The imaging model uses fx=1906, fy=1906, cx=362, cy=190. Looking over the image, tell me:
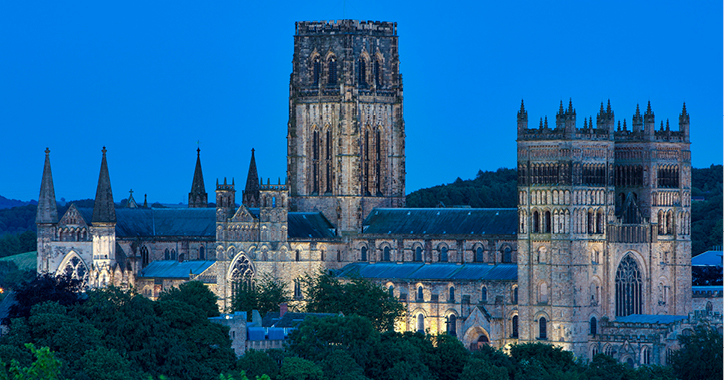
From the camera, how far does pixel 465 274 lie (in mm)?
142375

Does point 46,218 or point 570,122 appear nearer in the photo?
point 570,122

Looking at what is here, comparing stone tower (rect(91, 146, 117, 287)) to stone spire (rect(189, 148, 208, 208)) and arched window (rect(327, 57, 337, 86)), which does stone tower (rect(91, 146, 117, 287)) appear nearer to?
stone spire (rect(189, 148, 208, 208))

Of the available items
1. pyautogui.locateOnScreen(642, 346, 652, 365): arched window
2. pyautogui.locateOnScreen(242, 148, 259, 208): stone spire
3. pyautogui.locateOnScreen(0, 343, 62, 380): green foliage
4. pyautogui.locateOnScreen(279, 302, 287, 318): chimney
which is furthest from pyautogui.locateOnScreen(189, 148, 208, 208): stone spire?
pyautogui.locateOnScreen(0, 343, 62, 380): green foliage

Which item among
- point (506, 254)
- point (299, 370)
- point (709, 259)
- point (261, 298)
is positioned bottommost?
point (299, 370)

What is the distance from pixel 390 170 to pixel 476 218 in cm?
1248

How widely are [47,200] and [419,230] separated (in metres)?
32.2

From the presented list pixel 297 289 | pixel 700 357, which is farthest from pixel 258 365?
pixel 297 289

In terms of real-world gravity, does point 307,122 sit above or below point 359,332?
above

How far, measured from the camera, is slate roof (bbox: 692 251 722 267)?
17112 cm

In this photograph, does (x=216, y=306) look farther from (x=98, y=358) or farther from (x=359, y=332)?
(x=98, y=358)

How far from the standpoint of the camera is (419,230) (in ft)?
485

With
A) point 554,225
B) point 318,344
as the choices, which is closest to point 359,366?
point 318,344

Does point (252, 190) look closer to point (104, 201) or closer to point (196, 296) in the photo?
point (104, 201)

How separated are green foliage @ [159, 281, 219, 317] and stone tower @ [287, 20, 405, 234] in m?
16.8
